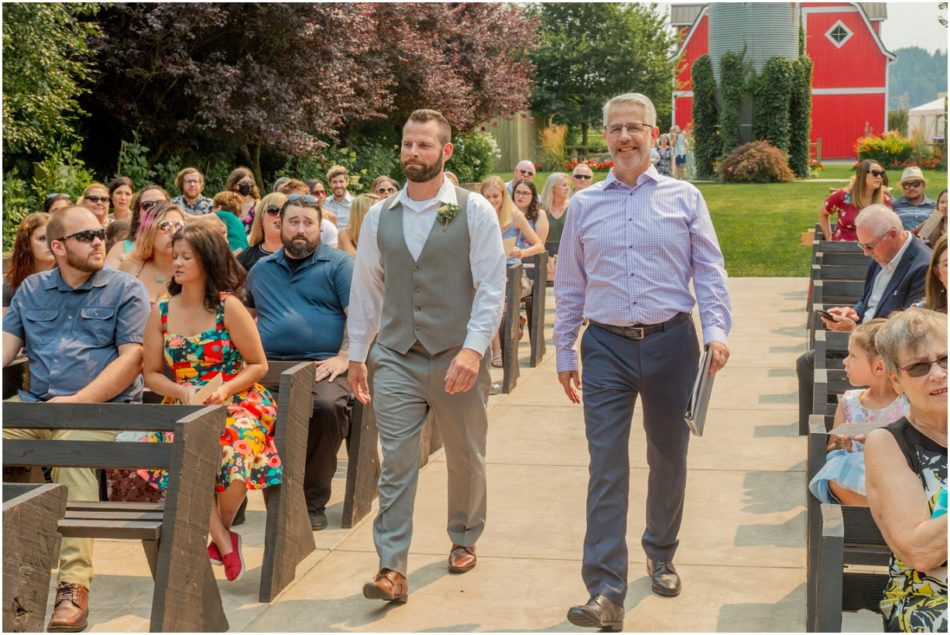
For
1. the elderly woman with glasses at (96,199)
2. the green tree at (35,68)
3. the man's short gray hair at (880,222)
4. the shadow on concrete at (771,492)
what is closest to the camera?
the shadow on concrete at (771,492)

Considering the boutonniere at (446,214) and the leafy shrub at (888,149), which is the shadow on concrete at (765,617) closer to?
the boutonniere at (446,214)

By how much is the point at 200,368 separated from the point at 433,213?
1.50m

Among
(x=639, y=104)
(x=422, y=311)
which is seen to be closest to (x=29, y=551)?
(x=422, y=311)

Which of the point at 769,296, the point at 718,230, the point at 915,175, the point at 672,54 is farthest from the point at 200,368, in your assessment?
the point at 672,54

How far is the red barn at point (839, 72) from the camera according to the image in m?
65.6

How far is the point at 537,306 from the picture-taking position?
1200cm

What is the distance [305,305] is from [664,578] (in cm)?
270

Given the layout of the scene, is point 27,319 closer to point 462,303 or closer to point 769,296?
point 462,303

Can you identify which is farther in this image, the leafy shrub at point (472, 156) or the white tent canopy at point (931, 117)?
the white tent canopy at point (931, 117)

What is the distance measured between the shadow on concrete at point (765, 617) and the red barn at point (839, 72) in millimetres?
61428

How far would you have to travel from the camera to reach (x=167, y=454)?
15.9 ft

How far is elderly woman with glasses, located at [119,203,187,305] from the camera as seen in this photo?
8.31 meters

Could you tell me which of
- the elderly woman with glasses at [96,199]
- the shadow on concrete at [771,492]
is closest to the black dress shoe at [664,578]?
the shadow on concrete at [771,492]

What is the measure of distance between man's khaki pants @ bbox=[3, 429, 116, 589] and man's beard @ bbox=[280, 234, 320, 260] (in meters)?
1.58
